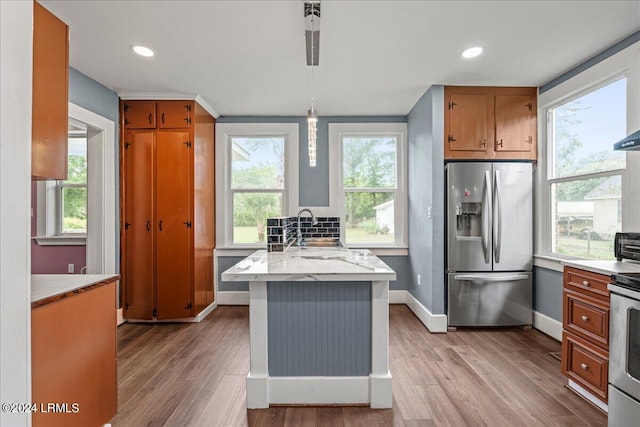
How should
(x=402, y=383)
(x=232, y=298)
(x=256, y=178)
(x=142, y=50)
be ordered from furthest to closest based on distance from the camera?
(x=256, y=178) → (x=232, y=298) → (x=142, y=50) → (x=402, y=383)

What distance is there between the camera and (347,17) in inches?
84.3

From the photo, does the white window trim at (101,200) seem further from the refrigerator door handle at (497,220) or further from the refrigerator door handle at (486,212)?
the refrigerator door handle at (497,220)

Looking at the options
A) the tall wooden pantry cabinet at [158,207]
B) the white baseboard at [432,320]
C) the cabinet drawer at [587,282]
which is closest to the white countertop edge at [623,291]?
the cabinet drawer at [587,282]

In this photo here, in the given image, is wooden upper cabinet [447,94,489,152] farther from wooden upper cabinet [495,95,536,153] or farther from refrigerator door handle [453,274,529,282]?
refrigerator door handle [453,274,529,282]

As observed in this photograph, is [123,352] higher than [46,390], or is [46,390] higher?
[46,390]

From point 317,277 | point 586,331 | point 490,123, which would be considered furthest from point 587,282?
point 490,123

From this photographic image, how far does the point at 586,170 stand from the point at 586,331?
154 cm

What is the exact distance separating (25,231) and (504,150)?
385 cm

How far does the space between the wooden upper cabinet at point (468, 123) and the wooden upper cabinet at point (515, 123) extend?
0.51 ft

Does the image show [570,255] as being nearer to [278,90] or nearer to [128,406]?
[278,90]

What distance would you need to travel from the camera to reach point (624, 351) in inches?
69.1

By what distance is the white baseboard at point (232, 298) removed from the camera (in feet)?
14.1

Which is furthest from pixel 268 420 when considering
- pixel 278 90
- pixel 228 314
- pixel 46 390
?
pixel 278 90

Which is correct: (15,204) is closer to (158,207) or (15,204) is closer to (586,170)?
(158,207)
